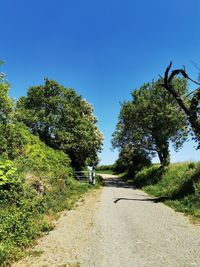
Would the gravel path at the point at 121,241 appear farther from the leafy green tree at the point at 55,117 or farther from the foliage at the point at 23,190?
the leafy green tree at the point at 55,117

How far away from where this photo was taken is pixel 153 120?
3688cm

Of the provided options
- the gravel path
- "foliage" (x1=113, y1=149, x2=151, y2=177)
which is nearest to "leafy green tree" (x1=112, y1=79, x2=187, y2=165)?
"foliage" (x1=113, y1=149, x2=151, y2=177)

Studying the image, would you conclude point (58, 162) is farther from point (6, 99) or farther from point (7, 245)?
point (7, 245)

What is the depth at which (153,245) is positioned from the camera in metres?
9.31

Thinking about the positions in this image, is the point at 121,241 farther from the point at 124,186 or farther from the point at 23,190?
the point at 124,186

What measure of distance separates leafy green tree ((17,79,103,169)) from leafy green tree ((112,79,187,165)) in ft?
22.3

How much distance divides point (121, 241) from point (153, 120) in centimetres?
2788

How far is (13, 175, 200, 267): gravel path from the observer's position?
26.1 ft

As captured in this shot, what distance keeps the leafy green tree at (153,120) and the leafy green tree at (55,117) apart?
681 cm

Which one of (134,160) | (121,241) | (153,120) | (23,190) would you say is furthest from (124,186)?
(121,241)

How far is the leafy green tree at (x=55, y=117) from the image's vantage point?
33906mm

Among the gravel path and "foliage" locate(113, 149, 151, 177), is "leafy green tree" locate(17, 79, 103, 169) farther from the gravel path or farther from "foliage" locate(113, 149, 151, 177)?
the gravel path

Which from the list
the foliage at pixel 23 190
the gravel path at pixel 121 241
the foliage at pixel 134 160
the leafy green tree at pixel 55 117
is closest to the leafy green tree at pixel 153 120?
the foliage at pixel 134 160

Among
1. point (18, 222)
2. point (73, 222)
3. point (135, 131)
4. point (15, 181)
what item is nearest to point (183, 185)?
point (73, 222)
